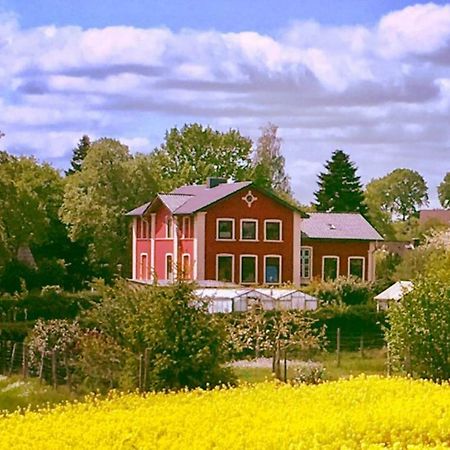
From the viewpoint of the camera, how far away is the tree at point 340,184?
284ft

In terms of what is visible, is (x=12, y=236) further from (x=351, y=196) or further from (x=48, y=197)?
(x=351, y=196)

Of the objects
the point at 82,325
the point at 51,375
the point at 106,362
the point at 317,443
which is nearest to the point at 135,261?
the point at 82,325

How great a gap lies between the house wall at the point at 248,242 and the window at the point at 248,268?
23cm

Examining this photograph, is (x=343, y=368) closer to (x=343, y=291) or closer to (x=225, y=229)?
(x=343, y=291)

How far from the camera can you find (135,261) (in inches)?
2559

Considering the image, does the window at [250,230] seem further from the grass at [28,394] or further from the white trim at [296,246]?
the grass at [28,394]

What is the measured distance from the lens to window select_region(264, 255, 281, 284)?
197ft

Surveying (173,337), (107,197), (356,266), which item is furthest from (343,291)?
(173,337)

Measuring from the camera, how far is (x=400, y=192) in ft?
374

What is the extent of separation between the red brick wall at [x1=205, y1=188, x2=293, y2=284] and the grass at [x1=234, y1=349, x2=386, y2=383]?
21131 mm

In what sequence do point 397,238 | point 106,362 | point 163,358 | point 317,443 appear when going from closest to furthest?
point 317,443 < point 163,358 < point 106,362 < point 397,238

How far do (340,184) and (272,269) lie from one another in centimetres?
2792

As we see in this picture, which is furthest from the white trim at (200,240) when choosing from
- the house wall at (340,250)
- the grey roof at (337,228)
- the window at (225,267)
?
the grey roof at (337,228)

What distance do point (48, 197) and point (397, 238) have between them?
120 ft
